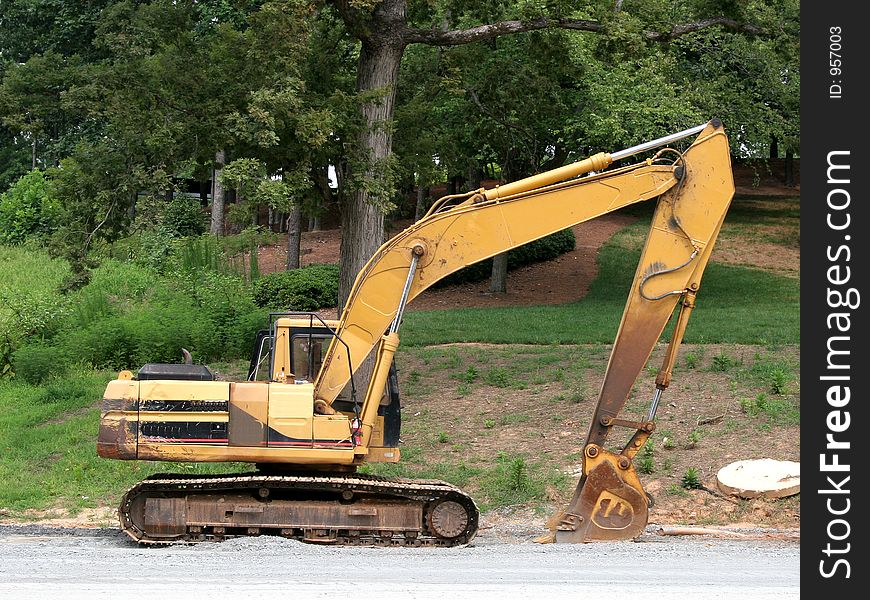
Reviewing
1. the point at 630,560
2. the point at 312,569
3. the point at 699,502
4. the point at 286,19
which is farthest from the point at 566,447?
the point at 286,19

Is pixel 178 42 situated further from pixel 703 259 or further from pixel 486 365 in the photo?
pixel 703 259

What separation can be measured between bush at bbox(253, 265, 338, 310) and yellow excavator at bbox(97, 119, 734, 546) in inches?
603

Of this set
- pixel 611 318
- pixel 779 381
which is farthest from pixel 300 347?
pixel 611 318

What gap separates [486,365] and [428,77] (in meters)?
5.36

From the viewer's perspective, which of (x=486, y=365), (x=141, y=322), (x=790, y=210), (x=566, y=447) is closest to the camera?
(x=566, y=447)

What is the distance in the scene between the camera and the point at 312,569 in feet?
29.2

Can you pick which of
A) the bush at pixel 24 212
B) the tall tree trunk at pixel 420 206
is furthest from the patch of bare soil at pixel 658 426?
the bush at pixel 24 212

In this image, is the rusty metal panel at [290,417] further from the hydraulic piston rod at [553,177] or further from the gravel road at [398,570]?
the hydraulic piston rod at [553,177]

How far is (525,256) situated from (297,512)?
2199 cm

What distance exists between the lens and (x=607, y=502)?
1013 centimetres

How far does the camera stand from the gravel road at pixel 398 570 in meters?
8.09

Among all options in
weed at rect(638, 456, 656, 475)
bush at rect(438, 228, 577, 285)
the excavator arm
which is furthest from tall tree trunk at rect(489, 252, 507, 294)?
the excavator arm

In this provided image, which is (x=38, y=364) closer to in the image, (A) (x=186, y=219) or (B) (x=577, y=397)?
(B) (x=577, y=397)

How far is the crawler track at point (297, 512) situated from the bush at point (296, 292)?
15.3 metres
